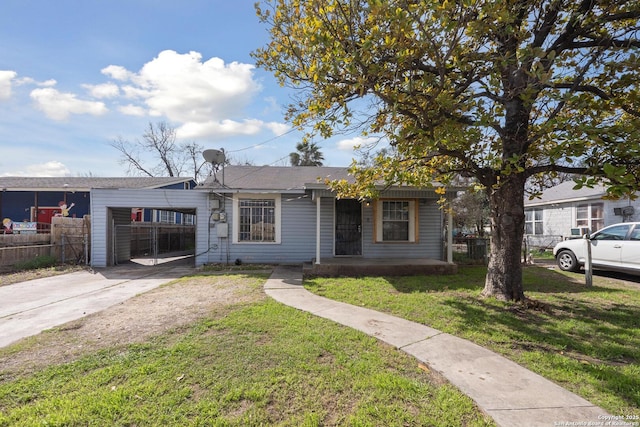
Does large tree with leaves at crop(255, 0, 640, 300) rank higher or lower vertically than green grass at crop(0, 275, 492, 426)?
higher

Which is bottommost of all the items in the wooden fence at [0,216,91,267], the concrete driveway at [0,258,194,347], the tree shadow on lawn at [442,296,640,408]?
the concrete driveway at [0,258,194,347]

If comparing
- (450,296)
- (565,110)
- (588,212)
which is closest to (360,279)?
(450,296)

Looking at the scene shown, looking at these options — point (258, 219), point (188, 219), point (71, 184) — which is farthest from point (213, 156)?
point (188, 219)

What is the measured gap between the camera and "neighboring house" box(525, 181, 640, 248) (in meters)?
13.2

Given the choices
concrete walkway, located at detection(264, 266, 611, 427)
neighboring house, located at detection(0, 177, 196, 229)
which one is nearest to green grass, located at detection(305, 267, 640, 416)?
concrete walkway, located at detection(264, 266, 611, 427)

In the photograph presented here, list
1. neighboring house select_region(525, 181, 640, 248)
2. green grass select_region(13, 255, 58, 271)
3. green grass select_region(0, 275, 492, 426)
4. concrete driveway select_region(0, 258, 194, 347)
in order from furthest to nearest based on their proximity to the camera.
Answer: neighboring house select_region(525, 181, 640, 248) → green grass select_region(13, 255, 58, 271) → concrete driveway select_region(0, 258, 194, 347) → green grass select_region(0, 275, 492, 426)

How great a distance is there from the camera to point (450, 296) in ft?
21.5

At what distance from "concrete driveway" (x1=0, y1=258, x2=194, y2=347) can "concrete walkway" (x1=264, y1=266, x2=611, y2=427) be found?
3.94 meters

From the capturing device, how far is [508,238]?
5.86 metres

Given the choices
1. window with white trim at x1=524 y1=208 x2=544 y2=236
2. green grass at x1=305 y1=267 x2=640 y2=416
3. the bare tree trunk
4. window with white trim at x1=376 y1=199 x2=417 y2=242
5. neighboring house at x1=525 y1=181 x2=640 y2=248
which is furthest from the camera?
window with white trim at x1=524 y1=208 x2=544 y2=236

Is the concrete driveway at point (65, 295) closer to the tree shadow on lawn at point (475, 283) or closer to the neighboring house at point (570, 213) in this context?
the tree shadow on lawn at point (475, 283)

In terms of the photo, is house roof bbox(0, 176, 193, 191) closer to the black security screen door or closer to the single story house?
the single story house

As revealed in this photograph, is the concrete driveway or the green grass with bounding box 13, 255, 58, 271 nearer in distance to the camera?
the concrete driveway

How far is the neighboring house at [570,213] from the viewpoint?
43.2 feet
